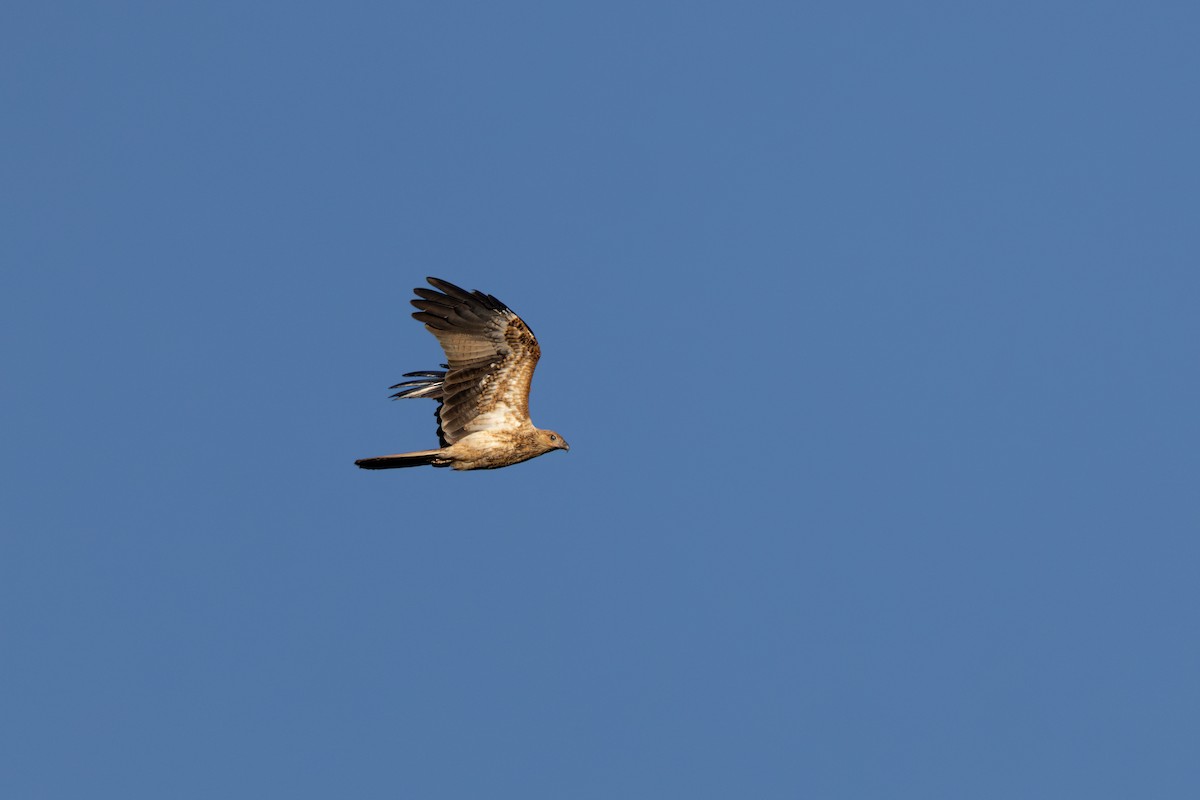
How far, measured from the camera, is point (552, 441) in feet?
65.3

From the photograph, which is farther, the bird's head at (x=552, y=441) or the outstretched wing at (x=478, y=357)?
the bird's head at (x=552, y=441)

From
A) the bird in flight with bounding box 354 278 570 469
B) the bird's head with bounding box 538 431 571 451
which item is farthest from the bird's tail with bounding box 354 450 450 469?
the bird's head with bounding box 538 431 571 451

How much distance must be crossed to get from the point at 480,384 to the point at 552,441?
1251 millimetres

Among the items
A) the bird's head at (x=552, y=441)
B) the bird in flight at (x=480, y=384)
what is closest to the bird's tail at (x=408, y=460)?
the bird in flight at (x=480, y=384)

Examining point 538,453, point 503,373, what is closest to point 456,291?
point 503,373

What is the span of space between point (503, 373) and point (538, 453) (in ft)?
4.17

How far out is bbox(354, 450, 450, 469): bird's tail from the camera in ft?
60.0

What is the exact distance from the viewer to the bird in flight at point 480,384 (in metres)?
18.9

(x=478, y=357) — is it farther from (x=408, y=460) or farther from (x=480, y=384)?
(x=408, y=460)

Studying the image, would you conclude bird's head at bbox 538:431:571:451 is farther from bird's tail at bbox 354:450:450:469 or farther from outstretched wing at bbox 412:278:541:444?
bird's tail at bbox 354:450:450:469

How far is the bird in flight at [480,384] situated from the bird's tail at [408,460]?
0.06 ft

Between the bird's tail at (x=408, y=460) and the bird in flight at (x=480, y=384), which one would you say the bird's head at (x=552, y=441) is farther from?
the bird's tail at (x=408, y=460)

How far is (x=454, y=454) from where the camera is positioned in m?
19.3

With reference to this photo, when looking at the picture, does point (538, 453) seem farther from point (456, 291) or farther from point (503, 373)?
point (456, 291)
